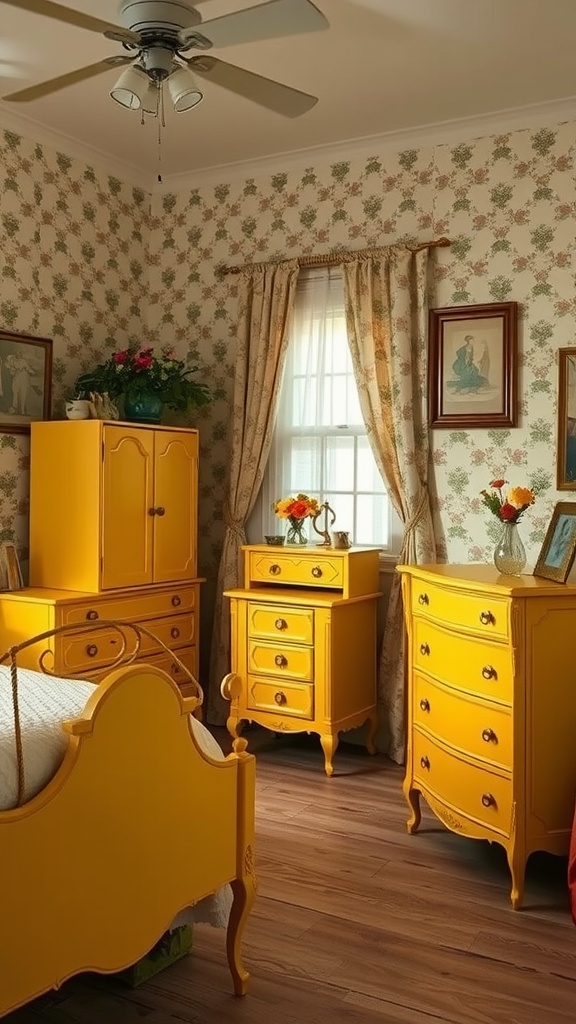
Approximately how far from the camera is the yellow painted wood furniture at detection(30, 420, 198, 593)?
169 inches

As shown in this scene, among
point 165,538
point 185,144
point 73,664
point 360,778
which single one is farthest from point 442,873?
point 185,144

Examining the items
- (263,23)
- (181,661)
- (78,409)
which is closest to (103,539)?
(78,409)

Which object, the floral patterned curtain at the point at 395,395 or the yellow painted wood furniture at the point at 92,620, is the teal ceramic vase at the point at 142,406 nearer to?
the yellow painted wood furniture at the point at 92,620

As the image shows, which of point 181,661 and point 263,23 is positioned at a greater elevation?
point 263,23

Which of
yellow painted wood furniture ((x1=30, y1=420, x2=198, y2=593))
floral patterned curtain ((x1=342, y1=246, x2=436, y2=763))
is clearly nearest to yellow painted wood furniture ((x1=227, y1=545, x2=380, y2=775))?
floral patterned curtain ((x1=342, y1=246, x2=436, y2=763))

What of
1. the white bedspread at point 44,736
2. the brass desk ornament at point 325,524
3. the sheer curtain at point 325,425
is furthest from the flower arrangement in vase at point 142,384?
the white bedspread at point 44,736

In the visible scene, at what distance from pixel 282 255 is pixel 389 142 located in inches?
31.9

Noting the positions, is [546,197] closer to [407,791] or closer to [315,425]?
[315,425]

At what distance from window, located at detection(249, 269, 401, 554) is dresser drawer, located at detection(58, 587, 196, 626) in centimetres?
64

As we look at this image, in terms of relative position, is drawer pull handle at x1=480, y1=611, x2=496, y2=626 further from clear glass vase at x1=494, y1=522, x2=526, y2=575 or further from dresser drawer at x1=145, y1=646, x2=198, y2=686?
dresser drawer at x1=145, y1=646, x2=198, y2=686

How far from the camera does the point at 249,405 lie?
495 cm

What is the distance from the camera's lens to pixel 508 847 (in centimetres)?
296

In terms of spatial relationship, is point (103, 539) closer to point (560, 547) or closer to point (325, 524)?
point (325, 524)

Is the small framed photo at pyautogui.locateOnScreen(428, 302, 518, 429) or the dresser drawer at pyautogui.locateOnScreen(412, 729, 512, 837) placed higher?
the small framed photo at pyautogui.locateOnScreen(428, 302, 518, 429)
